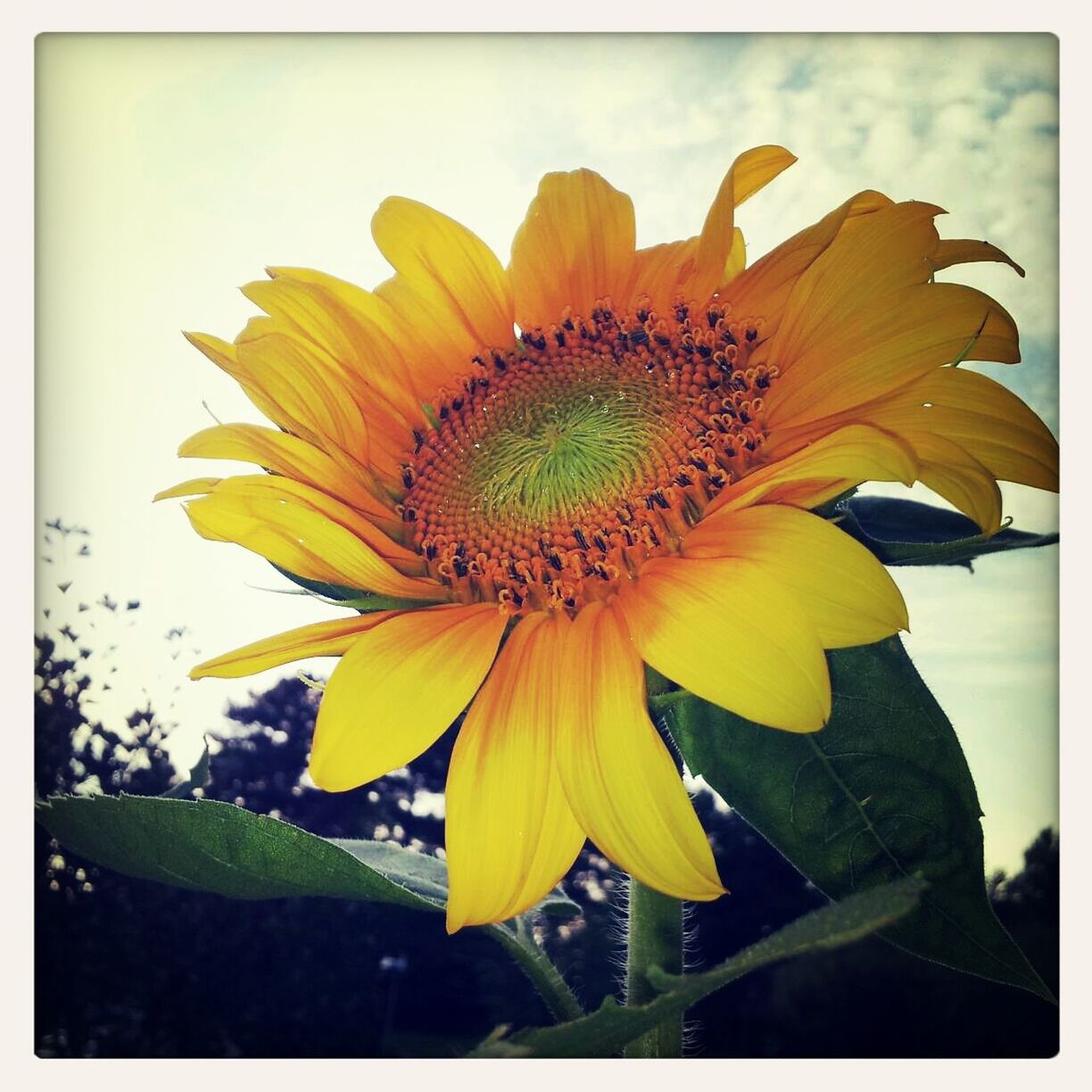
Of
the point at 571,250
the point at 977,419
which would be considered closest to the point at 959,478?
the point at 977,419

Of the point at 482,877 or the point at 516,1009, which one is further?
the point at 516,1009

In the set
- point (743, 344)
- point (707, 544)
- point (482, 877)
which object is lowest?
point (482, 877)

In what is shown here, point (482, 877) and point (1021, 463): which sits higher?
point (1021, 463)

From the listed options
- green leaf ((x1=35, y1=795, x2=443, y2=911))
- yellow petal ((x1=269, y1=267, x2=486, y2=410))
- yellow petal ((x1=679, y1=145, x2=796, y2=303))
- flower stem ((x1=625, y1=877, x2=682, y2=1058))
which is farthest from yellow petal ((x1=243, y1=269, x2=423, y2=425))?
flower stem ((x1=625, y1=877, x2=682, y2=1058))

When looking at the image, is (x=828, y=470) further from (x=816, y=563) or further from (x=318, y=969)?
(x=318, y=969)

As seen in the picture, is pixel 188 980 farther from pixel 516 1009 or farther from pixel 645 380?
pixel 645 380

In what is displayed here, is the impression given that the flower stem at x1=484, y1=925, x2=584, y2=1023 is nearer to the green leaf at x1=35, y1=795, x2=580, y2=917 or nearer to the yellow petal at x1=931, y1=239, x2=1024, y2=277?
the green leaf at x1=35, y1=795, x2=580, y2=917

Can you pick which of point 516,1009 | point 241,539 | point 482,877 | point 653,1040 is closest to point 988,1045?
point 653,1040
